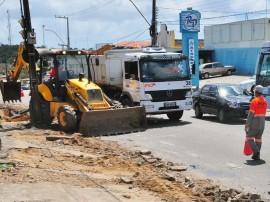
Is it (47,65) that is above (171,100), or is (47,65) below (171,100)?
above

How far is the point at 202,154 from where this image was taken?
1108cm

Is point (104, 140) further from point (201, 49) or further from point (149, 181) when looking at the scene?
point (201, 49)

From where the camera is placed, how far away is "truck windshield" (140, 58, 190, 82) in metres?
16.6

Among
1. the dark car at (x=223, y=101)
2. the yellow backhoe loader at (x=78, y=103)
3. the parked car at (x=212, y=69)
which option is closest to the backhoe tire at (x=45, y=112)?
the yellow backhoe loader at (x=78, y=103)

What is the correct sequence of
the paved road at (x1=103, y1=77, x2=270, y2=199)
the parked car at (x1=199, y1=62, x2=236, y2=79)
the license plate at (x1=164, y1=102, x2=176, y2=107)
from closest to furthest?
1. the paved road at (x1=103, y1=77, x2=270, y2=199)
2. the license plate at (x1=164, y1=102, x2=176, y2=107)
3. the parked car at (x1=199, y1=62, x2=236, y2=79)

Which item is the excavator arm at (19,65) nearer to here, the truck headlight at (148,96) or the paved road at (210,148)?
the truck headlight at (148,96)

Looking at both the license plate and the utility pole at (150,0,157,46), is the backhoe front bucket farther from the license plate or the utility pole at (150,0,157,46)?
the utility pole at (150,0,157,46)

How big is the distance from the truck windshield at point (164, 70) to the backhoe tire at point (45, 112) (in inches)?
143

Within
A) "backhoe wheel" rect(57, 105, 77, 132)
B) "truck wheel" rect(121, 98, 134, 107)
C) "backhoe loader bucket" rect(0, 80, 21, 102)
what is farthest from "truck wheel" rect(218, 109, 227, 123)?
"backhoe loader bucket" rect(0, 80, 21, 102)

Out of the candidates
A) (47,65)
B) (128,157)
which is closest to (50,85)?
(47,65)

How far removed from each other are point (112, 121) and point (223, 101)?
5.00m

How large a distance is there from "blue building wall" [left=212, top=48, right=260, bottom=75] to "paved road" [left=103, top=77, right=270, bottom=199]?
32.6 meters

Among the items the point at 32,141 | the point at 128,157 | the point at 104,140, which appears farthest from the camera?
the point at 104,140

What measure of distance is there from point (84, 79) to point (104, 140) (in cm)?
322
